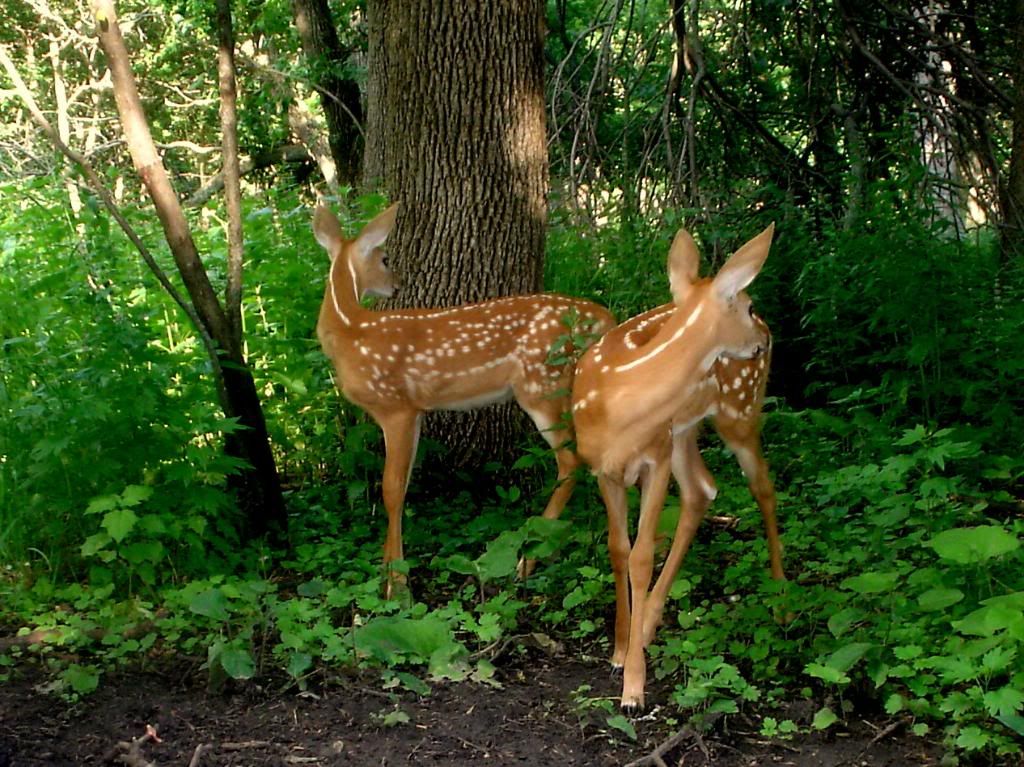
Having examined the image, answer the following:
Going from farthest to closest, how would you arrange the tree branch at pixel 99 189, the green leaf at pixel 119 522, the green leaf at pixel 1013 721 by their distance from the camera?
the tree branch at pixel 99 189 < the green leaf at pixel 119 522 < the green leaf at pixel 1013 721

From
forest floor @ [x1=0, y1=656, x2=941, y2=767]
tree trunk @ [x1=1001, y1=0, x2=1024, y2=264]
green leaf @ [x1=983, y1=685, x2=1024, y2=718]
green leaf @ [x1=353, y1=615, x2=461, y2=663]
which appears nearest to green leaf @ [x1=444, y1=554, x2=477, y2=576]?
green leaf @ [x1=353, y1=615, x2=461, y2=663]

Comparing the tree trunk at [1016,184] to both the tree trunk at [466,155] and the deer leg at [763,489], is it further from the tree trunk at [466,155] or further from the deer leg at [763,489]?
the deer leg at [763,489]

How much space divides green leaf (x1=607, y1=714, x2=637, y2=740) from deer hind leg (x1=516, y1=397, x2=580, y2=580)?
127 centimetres

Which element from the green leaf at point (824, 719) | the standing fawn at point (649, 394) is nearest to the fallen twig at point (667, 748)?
the standing fawn at point (649, 394)

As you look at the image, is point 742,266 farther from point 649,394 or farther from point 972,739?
point 972,739

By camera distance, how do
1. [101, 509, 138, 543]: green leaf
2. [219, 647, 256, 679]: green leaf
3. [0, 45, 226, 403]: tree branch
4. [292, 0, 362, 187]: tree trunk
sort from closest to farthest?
[219, 647, 256, 679]: green leaf < [101, 509, 138, 543]: green leaf < [0, 45, 226, 403]: tree branch < [292, 0, 362, 187]: tree trunk

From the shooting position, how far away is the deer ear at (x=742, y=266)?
3213mm

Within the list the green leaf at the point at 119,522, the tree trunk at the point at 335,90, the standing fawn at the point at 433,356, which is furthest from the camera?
the tree trunk at the point at 335,90

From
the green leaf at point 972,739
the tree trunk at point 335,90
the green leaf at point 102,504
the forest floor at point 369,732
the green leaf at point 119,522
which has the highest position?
the tree trunk at point 335,90

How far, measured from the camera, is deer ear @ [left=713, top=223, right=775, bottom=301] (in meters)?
3.21

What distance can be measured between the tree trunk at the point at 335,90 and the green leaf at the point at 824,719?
7402 mm

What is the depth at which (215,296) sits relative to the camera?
15.5 ft

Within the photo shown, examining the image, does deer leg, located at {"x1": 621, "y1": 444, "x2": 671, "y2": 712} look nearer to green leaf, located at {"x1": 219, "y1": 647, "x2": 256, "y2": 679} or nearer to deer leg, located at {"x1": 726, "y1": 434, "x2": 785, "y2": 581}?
deer leg, located at {"x1": 726, "y1": 434, "x2": 785, "y2": 581}

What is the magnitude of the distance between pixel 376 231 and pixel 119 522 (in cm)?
160
